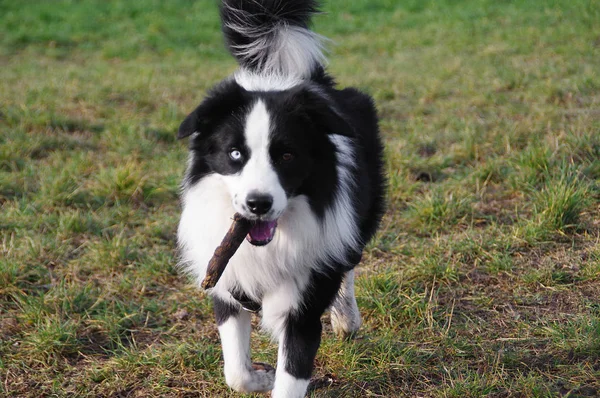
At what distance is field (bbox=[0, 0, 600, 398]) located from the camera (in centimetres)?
307

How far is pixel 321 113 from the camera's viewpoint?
250 centimetres

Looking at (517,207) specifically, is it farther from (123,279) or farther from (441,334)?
(123,279)

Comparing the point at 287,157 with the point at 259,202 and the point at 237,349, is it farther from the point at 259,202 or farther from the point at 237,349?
the point at 237,349

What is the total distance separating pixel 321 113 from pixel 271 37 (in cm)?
104

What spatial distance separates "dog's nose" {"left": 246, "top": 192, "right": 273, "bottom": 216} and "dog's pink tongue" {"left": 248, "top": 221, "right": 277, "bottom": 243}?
0.63ft

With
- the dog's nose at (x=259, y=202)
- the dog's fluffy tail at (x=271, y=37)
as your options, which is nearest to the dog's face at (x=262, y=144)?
the dog's nose at (x=259, y=202)

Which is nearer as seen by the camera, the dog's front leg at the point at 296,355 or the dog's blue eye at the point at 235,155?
the dog's blue eye at the point at 235,155

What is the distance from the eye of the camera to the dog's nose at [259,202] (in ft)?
7.41

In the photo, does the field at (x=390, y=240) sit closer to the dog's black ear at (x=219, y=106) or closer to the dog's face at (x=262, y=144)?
the dog's face at (x=262, y=144)

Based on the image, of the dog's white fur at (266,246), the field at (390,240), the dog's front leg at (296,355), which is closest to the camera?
the dog's white fur at (266,246)

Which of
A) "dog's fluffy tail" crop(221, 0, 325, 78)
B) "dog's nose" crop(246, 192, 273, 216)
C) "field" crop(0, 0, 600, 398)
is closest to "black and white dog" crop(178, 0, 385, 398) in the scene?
"dog's nose" crop(246, 192, 273, 216)

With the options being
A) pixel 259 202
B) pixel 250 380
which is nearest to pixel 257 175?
pixel 259 202

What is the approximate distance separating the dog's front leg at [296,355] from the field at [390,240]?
368 millimetres

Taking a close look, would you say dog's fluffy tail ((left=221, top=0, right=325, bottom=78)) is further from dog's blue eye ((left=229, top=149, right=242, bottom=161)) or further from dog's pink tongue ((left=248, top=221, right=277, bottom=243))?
dog's pink tongue ((left=248, top=221, right=277, bottom=243))
